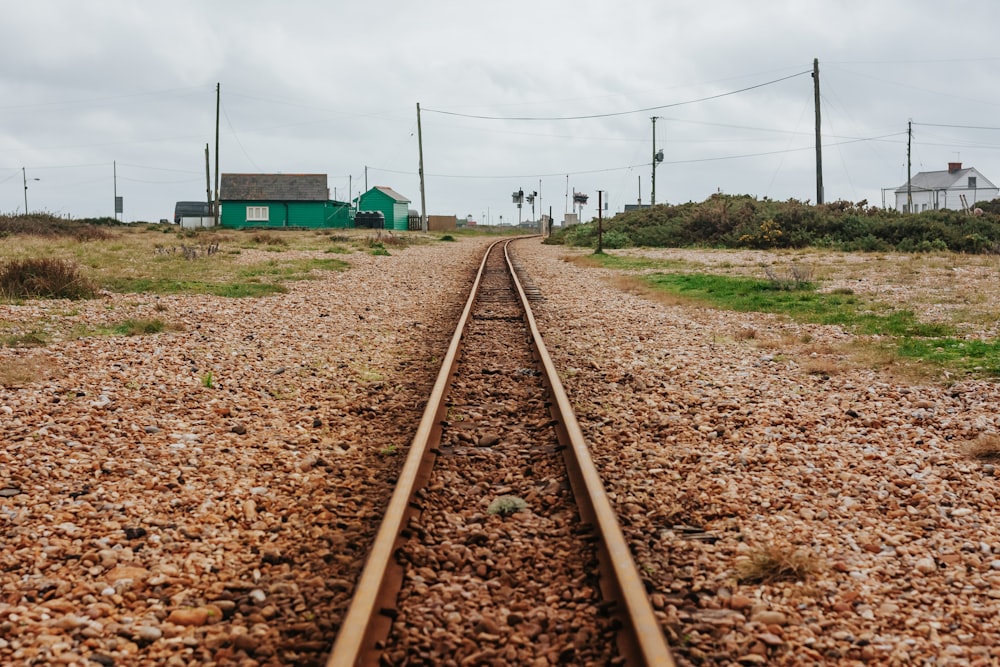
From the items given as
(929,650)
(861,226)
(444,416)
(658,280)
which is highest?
(861,226)

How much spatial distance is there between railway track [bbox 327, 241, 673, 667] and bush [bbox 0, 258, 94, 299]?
360 inches

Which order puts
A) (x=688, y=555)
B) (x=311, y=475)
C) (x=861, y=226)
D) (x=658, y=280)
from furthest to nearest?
(x=861, y=226), (x=658, y=280), (x=311, y=475), (x=688, y=555)

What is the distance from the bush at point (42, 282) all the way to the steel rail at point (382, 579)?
31.8 ft

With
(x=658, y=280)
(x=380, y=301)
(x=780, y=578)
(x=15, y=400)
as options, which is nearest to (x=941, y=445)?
(x=780, y=578)

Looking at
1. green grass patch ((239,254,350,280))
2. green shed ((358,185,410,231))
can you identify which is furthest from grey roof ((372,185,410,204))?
green grass patch ((239,254,350,280))

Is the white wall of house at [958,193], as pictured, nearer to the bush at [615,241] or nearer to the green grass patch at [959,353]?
the bush at [615,241]

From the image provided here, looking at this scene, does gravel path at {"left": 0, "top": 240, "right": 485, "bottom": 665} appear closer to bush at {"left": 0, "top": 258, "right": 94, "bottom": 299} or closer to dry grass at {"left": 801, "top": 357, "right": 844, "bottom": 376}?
dry grass at {"left": 801, "top": 357, "right": 844, "bottom": 376}

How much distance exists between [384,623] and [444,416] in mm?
3115

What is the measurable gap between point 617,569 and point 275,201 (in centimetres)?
6809

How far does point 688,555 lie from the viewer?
3984mm

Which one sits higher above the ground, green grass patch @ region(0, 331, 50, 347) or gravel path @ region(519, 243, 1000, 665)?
green grass patch @ region(0, 331, 50, 347)

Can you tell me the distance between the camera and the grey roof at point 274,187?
6756 centimetres

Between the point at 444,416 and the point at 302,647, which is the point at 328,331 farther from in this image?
the point at 302,647

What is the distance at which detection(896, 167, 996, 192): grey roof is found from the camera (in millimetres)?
83500
